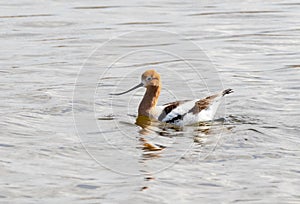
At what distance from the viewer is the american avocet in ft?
40.6

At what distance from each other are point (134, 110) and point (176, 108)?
122 centimetres

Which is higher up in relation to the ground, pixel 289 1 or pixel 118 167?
pixel 289 1

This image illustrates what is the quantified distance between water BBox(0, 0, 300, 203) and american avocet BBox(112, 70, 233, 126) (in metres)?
0.26

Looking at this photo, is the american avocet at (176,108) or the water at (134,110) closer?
the water at (134,110)

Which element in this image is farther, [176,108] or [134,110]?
[134,110]

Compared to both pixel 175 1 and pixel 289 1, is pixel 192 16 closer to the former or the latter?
pixel 175 1

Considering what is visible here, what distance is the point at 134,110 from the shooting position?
13.4 metres

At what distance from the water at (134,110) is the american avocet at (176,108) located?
0.87 feet

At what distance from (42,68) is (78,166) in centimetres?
648

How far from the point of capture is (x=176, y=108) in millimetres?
12352

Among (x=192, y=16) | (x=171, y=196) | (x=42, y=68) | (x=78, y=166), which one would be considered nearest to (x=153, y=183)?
(x=171, y=196)

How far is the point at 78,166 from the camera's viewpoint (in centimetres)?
995

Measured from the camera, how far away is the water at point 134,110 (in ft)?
30.2

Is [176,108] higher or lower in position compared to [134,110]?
higher
